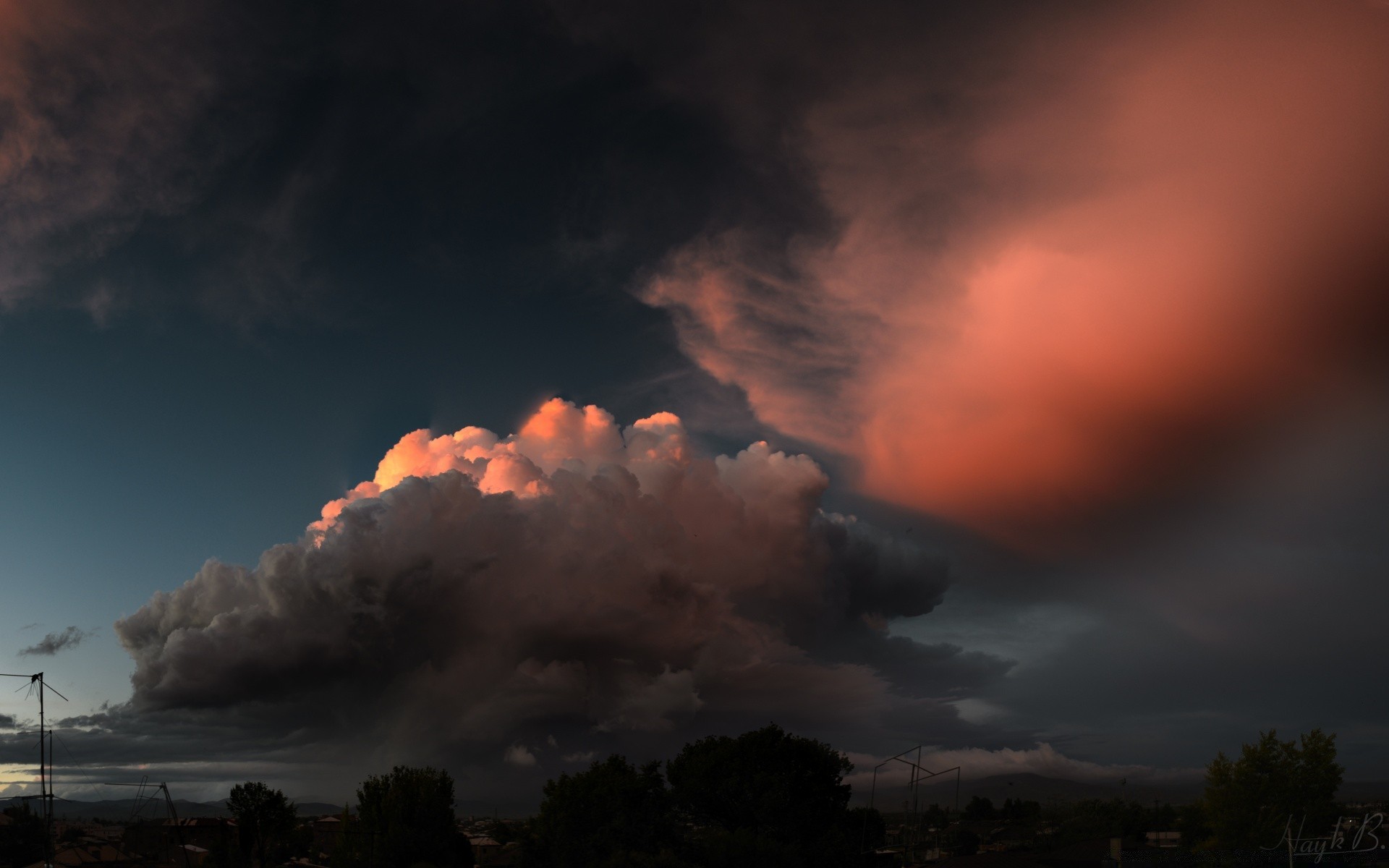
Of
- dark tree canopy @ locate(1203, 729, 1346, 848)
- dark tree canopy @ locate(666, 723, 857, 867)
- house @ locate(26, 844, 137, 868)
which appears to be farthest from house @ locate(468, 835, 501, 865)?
dark tree canopy @ locate(1203, 729, 1346, 848)

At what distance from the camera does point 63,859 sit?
136 m

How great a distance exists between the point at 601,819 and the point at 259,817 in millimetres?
42789

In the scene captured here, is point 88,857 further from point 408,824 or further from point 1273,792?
point 1273,792

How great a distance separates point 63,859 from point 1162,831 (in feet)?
641

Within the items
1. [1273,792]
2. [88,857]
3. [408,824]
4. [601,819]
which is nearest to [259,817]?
[408,824]

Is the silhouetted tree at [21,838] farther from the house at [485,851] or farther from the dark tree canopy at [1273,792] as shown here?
the dark tree canopy at [1273,792]

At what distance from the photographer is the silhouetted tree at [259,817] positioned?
107 m

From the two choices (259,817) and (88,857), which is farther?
(88,857)

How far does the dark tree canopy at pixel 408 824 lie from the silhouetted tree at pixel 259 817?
8443 mm

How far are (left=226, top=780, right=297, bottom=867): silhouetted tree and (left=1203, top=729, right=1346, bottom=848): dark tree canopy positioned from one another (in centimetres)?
11319

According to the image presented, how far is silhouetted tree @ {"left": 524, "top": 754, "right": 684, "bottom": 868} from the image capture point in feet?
301

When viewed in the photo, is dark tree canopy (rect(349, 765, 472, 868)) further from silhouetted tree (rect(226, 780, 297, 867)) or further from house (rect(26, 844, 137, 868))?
house (rect(26, 844, 137, 868))

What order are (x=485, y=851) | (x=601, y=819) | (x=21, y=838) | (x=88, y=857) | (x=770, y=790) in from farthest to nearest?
(x=21, y=838) → (x=485, y=851) → (x=88, y=857) → (x=770, y=790) → (x=601, y=819)

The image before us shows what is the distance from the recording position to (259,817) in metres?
108
